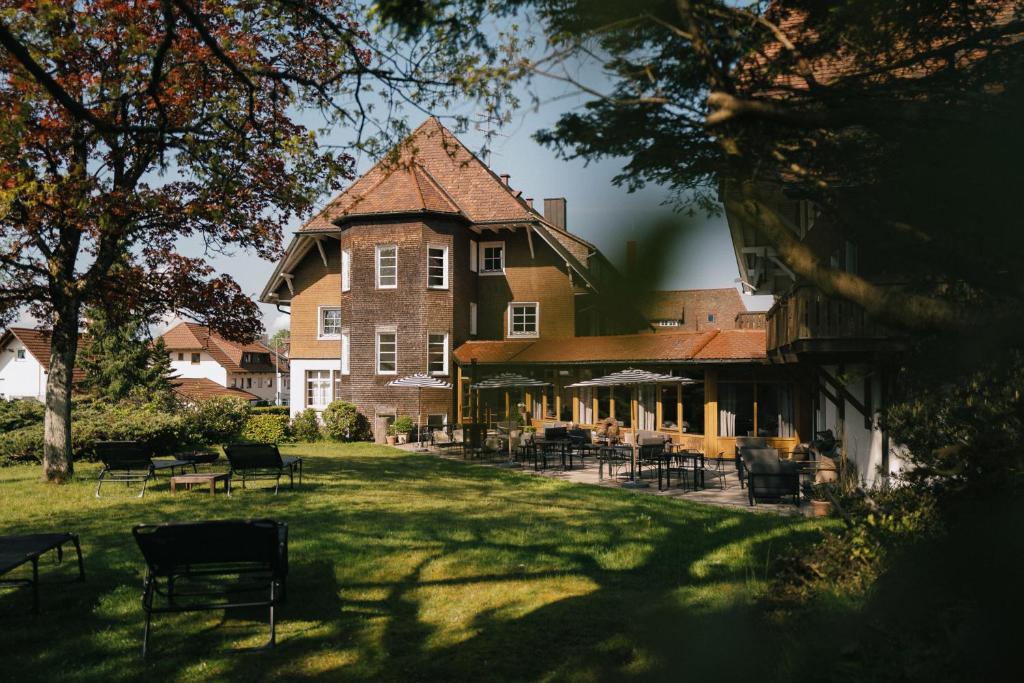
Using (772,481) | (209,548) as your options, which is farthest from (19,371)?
(209,548)

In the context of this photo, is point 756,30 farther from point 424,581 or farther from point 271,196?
point 271,196

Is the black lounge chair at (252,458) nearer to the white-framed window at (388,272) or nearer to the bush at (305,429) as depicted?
the bush at (305,429)

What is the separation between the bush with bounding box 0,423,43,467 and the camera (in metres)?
19.3

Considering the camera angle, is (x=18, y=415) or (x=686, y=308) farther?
(x=18, y=415)

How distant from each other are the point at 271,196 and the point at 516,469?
8.76 metres

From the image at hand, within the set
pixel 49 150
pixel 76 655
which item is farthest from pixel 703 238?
pixel 49 150

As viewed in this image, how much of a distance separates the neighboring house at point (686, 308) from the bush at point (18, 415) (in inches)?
1002

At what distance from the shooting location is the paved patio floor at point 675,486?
12.3 meters

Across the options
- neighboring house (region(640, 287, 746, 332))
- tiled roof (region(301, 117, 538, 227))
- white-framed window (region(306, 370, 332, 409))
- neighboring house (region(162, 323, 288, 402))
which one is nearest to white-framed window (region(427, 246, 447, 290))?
white-framed window (region(306, 370, 332, 409))

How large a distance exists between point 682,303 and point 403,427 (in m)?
26.6

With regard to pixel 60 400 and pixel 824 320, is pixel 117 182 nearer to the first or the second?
pixel 60 400

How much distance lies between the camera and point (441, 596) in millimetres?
6840

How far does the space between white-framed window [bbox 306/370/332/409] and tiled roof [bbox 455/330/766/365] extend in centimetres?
739

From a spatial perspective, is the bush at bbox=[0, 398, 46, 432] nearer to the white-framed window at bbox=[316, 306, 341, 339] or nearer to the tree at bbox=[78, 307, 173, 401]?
the white-framed window at bbox=[316, 306, 341, 339]
